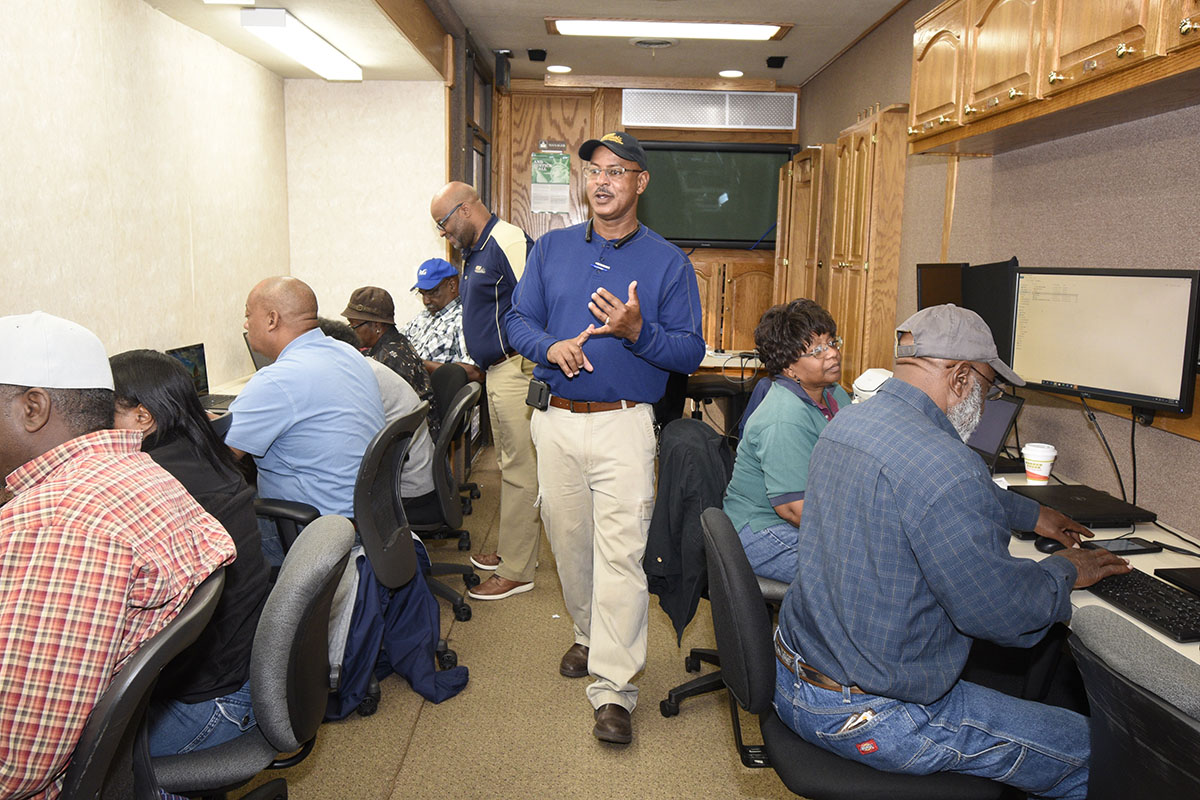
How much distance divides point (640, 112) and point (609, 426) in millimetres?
5225

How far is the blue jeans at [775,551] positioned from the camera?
7.15 ft

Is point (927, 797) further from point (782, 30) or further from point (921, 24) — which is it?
point (782, 30)

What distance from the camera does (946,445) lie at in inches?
57.8

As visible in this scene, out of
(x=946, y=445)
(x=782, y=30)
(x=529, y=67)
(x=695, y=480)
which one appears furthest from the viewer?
(x=529, y=67)

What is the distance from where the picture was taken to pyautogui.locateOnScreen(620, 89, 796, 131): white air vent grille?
22.8ft

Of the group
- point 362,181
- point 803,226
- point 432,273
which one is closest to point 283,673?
point 432,273

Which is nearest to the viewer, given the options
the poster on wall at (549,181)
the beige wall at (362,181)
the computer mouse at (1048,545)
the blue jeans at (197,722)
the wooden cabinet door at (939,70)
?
the blue jeans at (197,722)

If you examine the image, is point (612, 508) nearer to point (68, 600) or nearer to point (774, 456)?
point (774, 456)

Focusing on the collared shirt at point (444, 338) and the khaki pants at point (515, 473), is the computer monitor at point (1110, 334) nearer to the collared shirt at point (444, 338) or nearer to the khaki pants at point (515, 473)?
the khaki pants at point (515, 473)

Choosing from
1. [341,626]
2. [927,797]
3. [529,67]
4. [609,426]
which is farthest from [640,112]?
[927,797]

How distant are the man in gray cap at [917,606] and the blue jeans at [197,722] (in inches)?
41.2

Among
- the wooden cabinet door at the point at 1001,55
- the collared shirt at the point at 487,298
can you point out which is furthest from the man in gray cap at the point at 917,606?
the collared shirt at the point at 487,298

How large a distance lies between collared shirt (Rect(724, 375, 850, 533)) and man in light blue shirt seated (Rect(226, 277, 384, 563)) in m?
1.08

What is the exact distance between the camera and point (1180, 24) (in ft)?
5.59
